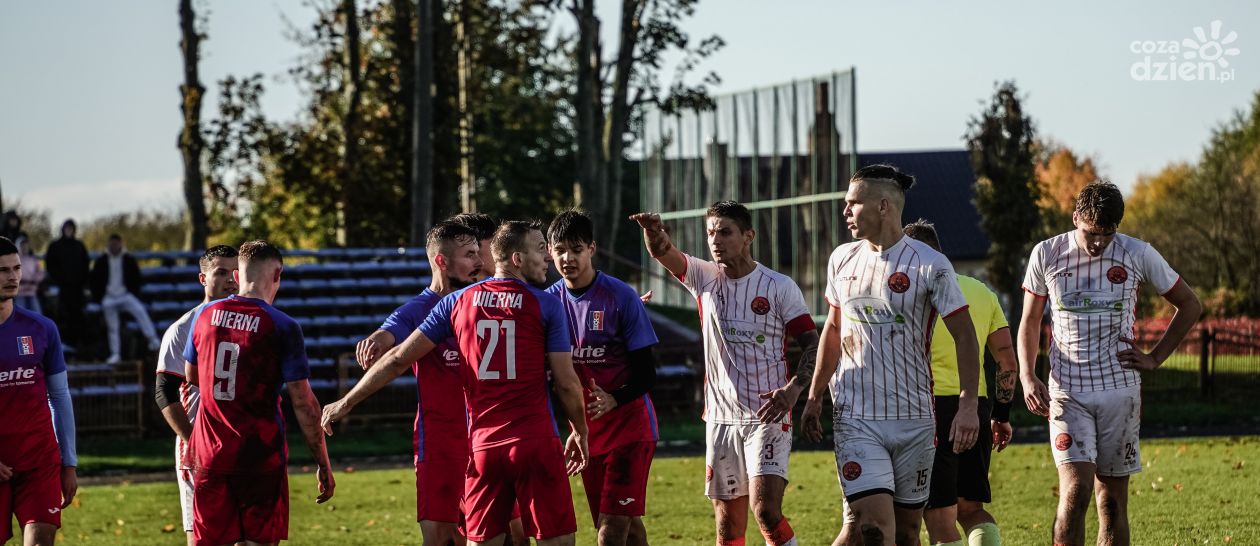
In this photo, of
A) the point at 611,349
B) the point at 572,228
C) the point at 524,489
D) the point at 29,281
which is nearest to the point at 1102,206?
the point at 611,349

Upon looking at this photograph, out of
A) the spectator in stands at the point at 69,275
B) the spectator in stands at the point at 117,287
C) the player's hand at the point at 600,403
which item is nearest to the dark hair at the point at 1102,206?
the player's hand at the point at 600,403

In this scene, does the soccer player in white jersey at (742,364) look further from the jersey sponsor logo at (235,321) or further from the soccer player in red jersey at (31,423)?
the soccer player in red jersey at (31,423)

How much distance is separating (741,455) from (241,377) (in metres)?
2.86

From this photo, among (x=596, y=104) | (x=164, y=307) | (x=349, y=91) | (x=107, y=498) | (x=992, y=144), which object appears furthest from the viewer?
(x=992, y=144)

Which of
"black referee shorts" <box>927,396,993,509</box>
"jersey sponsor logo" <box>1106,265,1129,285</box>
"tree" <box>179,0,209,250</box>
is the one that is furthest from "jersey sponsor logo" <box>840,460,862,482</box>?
"tree" <box>179,0,209,250</box>

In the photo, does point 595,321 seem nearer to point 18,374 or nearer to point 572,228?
point 572,228

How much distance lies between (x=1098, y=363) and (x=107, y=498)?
39.0 feet

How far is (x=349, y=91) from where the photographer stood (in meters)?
36.2

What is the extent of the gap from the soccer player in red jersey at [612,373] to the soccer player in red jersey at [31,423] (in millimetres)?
2909

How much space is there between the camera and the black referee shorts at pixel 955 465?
8.04 meters

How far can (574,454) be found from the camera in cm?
762

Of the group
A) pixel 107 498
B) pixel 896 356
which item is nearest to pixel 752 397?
pixel 896 356

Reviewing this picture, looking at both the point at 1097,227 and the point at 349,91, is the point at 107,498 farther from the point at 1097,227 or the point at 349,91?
the point at 349,91

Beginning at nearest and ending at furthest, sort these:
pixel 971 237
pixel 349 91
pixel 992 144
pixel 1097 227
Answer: pixel 1097 227 < pixel 349 91 < pixel 992 144 < pixel 971 237
